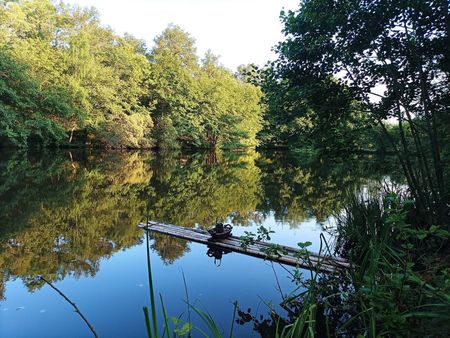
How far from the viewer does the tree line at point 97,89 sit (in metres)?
24.4

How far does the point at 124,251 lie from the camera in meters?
6.60

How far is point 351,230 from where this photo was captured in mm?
6031

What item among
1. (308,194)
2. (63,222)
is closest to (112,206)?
(63,222)

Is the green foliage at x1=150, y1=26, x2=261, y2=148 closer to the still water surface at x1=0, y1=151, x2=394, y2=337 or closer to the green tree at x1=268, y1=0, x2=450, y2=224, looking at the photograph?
the still water surface at x1=0, y1=151, x2=394, y2=337

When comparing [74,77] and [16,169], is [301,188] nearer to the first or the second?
[16,169]

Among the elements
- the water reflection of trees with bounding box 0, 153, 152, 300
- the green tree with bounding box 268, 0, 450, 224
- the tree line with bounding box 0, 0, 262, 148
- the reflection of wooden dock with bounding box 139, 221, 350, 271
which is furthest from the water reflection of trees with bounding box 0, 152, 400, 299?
the tree line with bounding box 0, 0, 262, 148

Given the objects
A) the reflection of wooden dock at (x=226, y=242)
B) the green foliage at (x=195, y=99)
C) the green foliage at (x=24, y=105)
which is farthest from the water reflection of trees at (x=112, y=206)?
the green foliage at (x=195, y=99)

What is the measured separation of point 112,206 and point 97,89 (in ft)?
75.5

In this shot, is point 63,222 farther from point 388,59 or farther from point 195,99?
point 195,99

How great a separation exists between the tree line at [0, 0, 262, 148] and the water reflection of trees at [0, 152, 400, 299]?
9.79 meters

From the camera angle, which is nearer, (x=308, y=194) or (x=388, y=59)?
(x=388, y=59)

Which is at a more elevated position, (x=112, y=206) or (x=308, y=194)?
(x=308, y=194)

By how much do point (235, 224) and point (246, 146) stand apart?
131ft

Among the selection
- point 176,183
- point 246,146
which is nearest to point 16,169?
point 176,183
